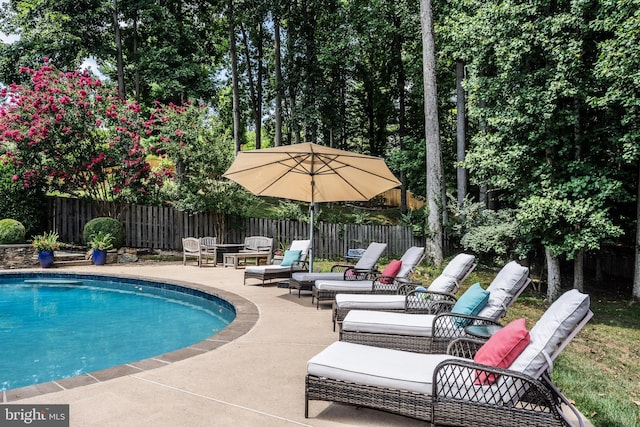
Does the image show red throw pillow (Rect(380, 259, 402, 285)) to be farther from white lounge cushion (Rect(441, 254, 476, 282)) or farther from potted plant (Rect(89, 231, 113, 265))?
potted plant (Rect(89, 231, 113, 265))

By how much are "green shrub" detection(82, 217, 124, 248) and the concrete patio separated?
8.53 metres

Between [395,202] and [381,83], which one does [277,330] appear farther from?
[395,202]

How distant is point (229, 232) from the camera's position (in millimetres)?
13156

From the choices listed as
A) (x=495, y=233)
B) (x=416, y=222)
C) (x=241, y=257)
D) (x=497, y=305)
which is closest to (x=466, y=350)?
(x=497, y=305)

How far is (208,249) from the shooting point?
11539 mm

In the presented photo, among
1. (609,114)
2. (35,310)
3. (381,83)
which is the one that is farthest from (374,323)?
(381,83)

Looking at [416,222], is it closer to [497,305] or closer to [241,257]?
[241,257]

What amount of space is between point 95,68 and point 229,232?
12436 millimetres

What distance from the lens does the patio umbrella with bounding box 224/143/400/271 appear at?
21.7 ft

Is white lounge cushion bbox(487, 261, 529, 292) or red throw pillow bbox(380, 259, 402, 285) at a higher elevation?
white lounge cushion bbox(487, 261, 529, 292)

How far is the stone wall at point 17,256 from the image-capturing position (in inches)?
409

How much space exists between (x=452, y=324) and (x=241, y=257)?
775 cm

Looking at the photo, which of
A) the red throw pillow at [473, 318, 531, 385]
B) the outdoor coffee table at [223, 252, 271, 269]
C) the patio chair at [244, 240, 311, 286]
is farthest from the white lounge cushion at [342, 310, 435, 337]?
the outdoor coffee table at [223, 252, 271, 269]

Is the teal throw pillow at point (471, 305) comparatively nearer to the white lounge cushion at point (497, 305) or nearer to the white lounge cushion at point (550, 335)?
the white lounge cushion at point (497, 305)
